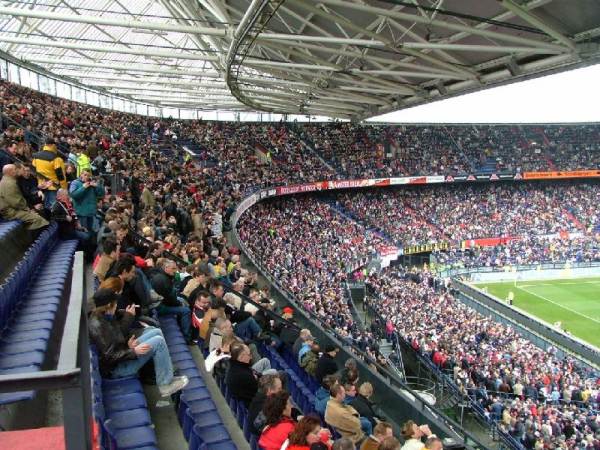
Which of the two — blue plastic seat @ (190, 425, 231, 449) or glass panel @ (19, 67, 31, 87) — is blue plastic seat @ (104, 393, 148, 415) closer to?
blue plastic seat @ (190, 425, 231, 449)

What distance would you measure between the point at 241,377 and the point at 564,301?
33.2 meters

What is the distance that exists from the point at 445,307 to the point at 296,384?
64.3 ft

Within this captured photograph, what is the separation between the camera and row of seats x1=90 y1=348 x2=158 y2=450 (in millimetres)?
3869

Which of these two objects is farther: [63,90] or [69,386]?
[63,90]

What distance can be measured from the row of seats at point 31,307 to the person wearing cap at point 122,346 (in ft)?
1.08

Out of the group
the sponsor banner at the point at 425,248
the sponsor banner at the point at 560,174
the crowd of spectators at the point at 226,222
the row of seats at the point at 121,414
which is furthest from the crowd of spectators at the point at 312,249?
the sponsor banner at the point at 560,174

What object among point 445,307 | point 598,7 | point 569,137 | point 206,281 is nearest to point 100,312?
point 206,281

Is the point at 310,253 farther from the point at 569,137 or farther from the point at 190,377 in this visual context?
the point at 569,137

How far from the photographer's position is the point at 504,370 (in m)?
19.1

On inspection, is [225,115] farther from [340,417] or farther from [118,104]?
[340,417]

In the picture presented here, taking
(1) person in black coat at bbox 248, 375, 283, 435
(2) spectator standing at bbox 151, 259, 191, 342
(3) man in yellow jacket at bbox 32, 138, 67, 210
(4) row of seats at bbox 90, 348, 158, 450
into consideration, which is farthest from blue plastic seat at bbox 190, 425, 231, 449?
(3) man in yellow jacket at bbox 32, 138, 67, 210

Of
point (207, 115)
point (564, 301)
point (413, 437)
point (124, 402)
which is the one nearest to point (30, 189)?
point (124, 402)

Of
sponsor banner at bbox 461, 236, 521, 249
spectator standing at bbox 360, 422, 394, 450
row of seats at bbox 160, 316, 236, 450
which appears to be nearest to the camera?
row of seats at bbox 160, 316, 236, 450

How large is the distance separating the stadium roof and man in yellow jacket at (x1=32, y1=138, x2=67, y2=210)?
590 cm
